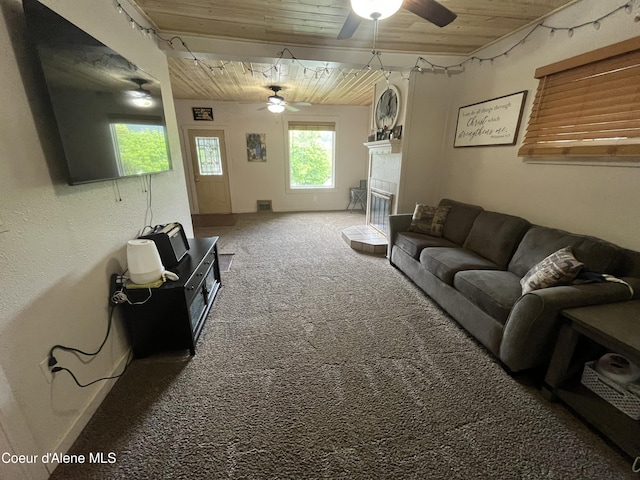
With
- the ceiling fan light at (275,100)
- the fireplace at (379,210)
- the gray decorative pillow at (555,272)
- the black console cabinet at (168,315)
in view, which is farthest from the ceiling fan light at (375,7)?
the ceiling fan light at (275,100)

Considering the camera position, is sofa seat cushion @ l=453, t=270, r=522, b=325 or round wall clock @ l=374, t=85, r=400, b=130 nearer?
sofa seat cushion @ l=453, t=270, r=522, b=325

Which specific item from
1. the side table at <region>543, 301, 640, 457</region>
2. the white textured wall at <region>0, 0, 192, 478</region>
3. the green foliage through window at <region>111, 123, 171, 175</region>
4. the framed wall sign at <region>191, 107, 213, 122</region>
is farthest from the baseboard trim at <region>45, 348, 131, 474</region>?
the framed wall sign at <region>191, 107, 213, 122</region>

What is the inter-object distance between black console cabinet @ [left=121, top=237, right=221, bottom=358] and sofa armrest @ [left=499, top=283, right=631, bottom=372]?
2021 millimetres

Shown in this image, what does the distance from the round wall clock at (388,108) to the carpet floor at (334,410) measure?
100 inches

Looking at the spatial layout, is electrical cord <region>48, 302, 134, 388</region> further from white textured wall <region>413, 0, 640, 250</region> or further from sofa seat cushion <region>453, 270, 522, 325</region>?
white textured wall <region>413, 0, 640, 250</region>

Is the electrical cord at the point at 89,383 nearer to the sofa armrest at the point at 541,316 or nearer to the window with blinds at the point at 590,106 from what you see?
the sofa armrest at the point at 541,316

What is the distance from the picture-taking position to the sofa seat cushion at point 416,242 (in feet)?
8.91

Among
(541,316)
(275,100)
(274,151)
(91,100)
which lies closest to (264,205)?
(274,151)

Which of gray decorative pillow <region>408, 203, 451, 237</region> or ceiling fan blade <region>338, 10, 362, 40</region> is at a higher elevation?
ceiling fan blade <region>338, 10, 362, 40</region>

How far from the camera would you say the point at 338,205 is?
21.7 feet

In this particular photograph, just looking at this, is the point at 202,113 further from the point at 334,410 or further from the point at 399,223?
the point at 334,410

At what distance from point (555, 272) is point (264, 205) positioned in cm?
555

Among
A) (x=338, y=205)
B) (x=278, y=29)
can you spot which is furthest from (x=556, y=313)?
(x=338, y=205)

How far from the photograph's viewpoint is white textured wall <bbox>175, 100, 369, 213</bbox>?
18.6 feet
